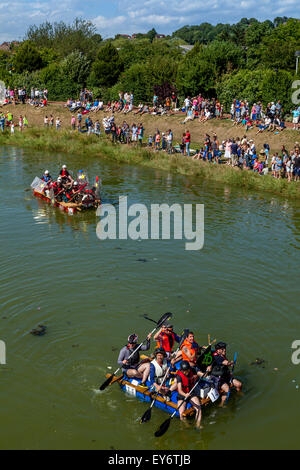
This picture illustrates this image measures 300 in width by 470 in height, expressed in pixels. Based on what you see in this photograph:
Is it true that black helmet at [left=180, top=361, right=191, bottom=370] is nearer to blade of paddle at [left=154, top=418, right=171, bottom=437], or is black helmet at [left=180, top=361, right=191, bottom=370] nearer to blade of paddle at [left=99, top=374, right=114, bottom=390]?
blade of paddle at [left=154, top=418, right=171, bottom=437]

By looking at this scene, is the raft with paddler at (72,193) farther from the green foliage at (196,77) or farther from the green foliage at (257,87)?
the green foliage at (196,77)

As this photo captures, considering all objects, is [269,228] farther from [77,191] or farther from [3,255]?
[3,255]

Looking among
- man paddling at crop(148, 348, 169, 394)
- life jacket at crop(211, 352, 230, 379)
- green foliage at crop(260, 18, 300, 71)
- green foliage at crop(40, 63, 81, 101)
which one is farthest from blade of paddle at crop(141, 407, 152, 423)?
green foliage at crop(260, 18, 300, 71)

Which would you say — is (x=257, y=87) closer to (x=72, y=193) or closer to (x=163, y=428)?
(x=72, y=193)

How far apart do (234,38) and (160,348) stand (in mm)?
100355

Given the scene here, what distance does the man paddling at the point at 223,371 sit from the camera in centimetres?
1146

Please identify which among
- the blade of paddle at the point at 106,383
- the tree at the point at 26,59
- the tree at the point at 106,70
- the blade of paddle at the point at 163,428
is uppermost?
the tree at the point at 26,59

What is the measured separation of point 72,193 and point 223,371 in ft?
55.4

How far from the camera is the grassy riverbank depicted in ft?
100

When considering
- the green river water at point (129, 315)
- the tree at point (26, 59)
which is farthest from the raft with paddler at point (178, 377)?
the tree at point (26, 59)

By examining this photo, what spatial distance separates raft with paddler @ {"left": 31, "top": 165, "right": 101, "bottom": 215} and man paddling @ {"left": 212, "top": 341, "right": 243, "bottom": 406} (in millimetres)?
15476

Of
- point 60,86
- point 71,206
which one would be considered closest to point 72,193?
point 71,206

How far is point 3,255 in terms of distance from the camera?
65.1 ft
